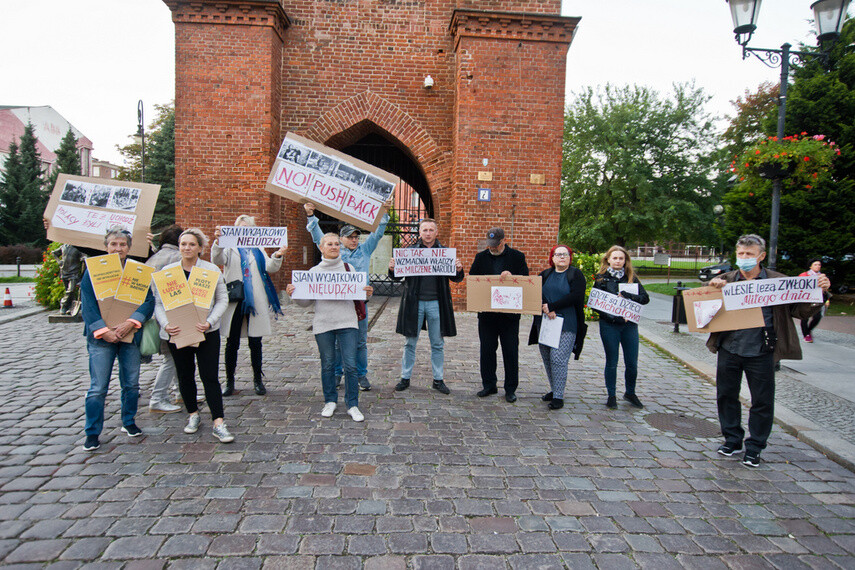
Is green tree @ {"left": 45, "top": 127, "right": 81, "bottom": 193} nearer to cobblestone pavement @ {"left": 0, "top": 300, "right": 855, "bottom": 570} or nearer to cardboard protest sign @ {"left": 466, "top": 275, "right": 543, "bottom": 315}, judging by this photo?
cobblestone pavement @ {"left": 0, "top": 300, "right": 855, "bottom": 570}

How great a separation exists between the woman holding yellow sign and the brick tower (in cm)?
687

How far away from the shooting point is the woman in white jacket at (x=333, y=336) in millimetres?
4812

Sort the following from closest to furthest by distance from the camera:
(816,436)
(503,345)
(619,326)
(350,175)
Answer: (816,436)
(619,326)
(503,345)
(350,175)

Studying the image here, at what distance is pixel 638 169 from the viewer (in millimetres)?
27391

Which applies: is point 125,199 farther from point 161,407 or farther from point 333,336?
point 333,336

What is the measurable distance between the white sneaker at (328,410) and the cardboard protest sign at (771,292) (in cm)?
373

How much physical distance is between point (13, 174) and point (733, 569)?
1709 inches

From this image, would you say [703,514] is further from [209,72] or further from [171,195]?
[171,195]

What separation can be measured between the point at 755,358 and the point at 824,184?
15628 millimetres

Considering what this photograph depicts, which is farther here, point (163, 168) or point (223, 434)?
point (163, 168)

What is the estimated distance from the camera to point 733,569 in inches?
108

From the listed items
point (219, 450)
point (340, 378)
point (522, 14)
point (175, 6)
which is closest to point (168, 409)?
point (219, 450)

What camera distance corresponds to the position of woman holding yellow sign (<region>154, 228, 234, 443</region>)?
418 cm

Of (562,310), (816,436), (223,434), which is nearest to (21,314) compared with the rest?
(223,434)
